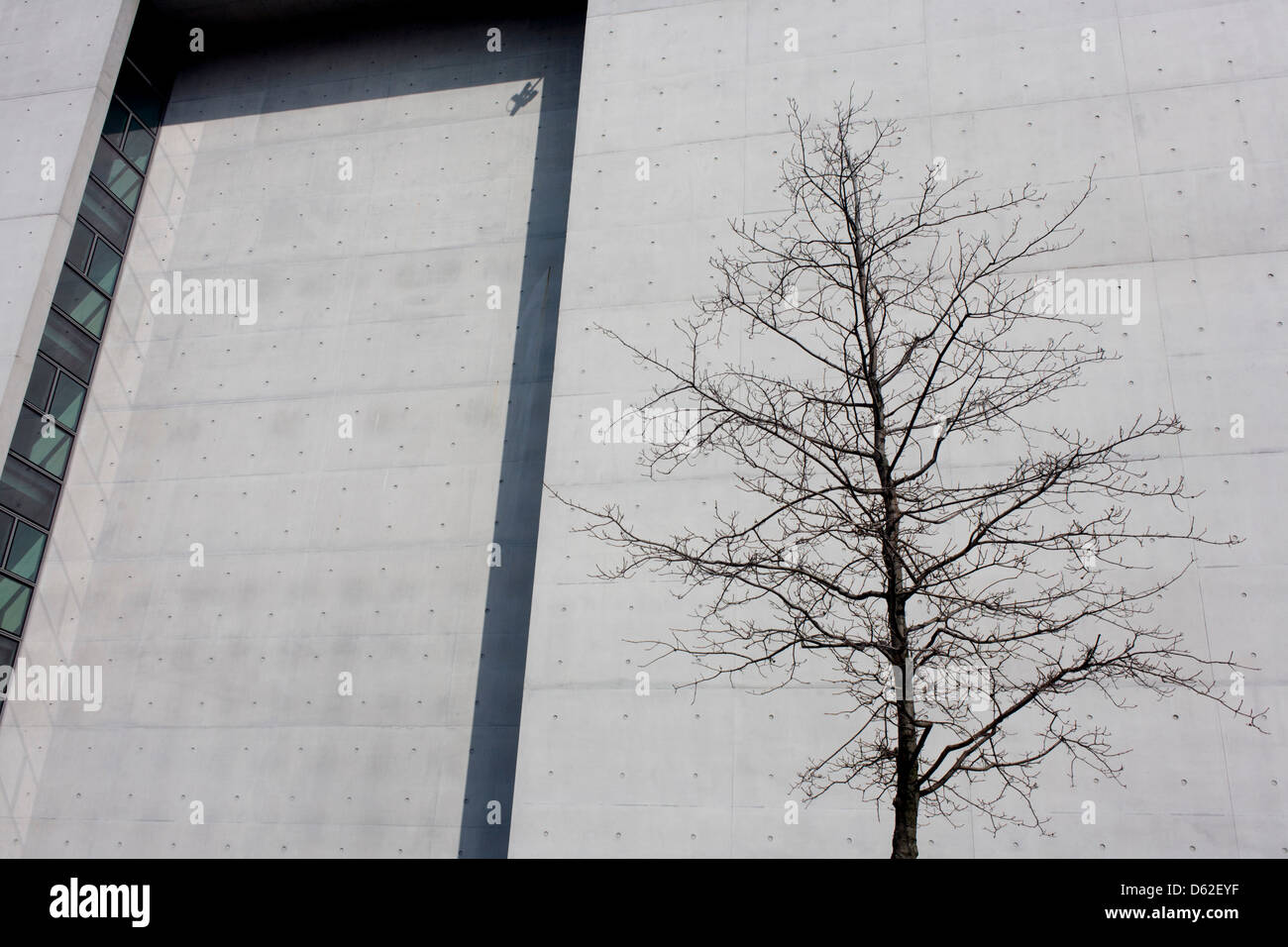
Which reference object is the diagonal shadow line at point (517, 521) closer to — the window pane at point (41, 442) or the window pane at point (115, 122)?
the window pane at point (41, 442)

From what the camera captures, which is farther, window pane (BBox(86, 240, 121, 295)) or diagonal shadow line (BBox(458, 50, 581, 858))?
window pane (BBox(86, 240, 121, 295))

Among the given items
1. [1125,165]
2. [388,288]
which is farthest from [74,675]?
[1125,165]

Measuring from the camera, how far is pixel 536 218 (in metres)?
20.1

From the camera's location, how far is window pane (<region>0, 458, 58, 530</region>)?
1847cm

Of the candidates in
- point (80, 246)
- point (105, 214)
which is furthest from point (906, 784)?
point (105, 214)

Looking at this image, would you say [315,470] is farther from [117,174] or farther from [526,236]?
[117,174]

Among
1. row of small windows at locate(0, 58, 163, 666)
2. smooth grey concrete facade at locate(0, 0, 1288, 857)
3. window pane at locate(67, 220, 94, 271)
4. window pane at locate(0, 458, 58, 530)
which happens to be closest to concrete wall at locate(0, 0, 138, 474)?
smooth grey concrete facade at locate(0, 0, 1288, 857)

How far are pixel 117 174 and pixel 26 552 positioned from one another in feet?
25.4

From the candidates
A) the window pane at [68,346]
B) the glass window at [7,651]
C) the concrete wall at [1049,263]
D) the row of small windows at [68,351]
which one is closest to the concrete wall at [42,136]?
the row of small windows at [68,351]

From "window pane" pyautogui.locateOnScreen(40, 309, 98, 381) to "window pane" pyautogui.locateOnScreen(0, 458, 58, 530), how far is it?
2136 mm

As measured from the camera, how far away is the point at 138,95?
22453 mm

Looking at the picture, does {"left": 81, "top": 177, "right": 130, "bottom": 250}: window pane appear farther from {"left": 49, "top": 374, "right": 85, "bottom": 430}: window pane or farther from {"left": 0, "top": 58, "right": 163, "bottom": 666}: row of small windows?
{"left": 49, "top": 374, "right": 85, "bottom": 430}: window pane
